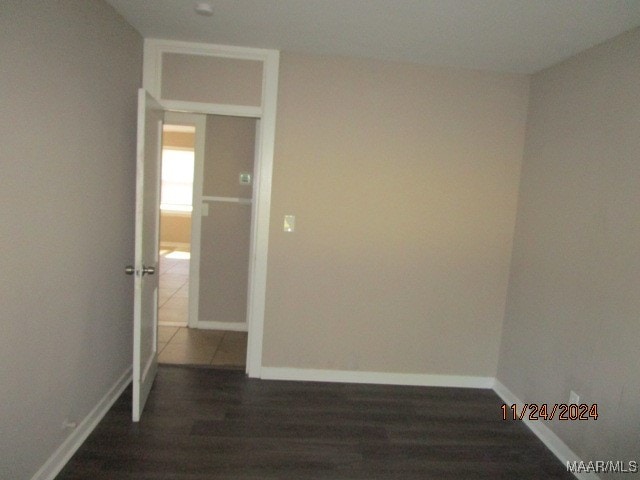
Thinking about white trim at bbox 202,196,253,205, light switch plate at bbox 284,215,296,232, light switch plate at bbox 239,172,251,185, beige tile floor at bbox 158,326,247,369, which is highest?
light switch plate at bbox 239,172,251,185

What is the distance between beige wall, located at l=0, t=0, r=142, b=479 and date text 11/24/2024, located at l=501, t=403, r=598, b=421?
269 cm

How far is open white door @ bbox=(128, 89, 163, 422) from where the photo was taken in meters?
2.18

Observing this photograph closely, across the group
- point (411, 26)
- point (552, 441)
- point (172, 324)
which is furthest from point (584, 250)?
point (172, 324)

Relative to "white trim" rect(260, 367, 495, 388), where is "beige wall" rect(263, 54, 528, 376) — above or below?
above

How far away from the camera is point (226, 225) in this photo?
3906mm

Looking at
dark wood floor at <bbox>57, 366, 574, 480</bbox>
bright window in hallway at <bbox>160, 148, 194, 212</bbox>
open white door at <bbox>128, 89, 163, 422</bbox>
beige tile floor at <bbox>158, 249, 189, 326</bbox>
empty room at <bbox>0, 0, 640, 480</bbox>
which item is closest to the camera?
empty room at <bbox>0, 0, 640, 480</bbox>

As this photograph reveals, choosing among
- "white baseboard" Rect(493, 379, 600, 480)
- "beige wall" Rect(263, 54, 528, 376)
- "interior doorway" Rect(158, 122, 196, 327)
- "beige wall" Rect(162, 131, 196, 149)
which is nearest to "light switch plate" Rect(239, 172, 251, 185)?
"beige wall" Rect(263, 54, 528, 376)

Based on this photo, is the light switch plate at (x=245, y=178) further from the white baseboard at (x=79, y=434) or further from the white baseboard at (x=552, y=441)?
the white baseboard at (x=552, y=441)

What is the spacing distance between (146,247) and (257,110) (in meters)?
1.19

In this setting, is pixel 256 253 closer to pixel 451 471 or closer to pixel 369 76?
pixel 369 76

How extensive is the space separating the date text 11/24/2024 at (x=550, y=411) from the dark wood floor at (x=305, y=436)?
0.24 ft

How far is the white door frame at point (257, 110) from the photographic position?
8.78 feet

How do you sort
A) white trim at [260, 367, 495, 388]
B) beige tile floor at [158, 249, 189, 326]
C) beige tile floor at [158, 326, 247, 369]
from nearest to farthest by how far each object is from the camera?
white trim at [260, 367, 495, 388], beige tile floor at [158, 326, 247, 369], beige tile floor at [158, 249, 189, 326]

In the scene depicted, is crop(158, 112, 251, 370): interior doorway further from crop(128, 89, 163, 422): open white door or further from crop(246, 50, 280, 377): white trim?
crop(128, 89, 163, 422): open white door
